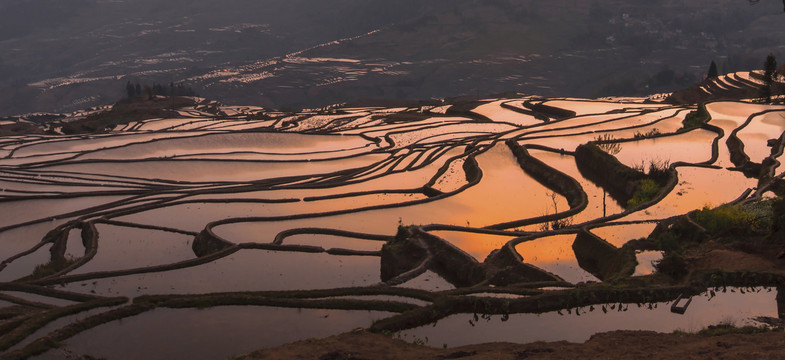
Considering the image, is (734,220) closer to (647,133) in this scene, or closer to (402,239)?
(402,239)

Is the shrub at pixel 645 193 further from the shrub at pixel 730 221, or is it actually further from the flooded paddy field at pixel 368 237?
the shrub at pixel 730 221

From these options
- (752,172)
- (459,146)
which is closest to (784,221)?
(752,172)

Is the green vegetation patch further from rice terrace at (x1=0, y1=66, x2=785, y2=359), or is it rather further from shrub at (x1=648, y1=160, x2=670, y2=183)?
shrub at (x1=648, y1=160, x2=670, y2=183)

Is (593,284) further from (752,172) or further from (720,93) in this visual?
(720,93)

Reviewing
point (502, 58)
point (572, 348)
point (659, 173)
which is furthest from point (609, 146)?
point (502, 58)

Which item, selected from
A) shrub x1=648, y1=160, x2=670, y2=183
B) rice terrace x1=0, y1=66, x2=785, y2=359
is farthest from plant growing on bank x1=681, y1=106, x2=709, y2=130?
shrub x1=648, y1=160, x2=670, y2=183

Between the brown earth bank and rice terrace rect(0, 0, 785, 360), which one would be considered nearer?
the brown earth bank
